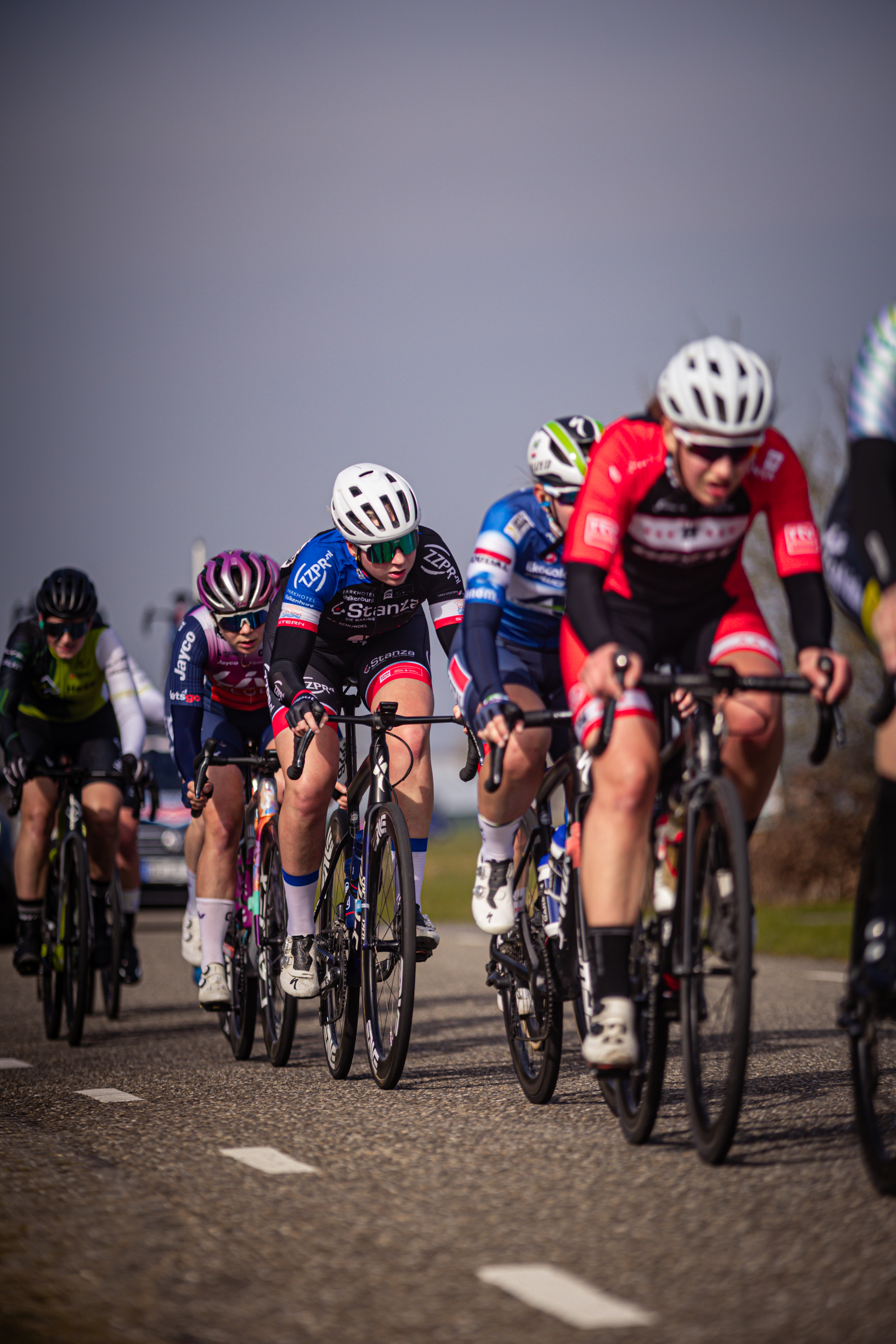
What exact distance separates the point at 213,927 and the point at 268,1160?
3.35 meters

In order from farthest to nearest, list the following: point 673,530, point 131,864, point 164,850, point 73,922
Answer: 1. point 164,850
2. point 131,864
3. point 73,922
4. point 673,530

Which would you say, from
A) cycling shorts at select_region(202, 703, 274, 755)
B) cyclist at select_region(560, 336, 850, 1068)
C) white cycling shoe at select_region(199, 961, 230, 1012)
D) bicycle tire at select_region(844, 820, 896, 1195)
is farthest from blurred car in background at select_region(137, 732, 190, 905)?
bicycle tire at select_region(844, 820, 896, 1195)

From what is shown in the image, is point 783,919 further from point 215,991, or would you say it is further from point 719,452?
point 719,452

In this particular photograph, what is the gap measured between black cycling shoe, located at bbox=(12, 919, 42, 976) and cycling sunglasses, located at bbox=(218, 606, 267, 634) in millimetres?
2401

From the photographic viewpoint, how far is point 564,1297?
10.6 ft

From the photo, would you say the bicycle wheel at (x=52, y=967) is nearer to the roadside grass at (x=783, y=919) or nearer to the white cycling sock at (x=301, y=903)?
the roadside grass at (x=783, y=919)

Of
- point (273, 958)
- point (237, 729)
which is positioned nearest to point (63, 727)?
point (237, 729)

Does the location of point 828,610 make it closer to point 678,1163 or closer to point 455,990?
point 678,1163

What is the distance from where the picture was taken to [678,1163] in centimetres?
451

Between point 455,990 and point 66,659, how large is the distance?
139 inches

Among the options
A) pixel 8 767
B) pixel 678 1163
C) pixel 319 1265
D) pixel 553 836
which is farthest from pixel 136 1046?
pixel 319 1265

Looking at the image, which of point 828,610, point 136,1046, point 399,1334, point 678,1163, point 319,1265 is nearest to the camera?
point 399,1334

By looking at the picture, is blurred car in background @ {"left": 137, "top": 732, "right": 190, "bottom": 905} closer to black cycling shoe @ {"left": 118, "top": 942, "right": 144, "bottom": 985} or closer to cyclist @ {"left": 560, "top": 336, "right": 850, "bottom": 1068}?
black cycling shoe @ {"left": 118, "top": 942, "right": 144, "bottom": 985}

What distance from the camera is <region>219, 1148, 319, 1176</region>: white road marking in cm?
464
